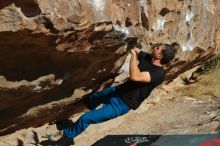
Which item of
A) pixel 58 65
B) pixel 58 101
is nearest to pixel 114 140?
pixel 58 101

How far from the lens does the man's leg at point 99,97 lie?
6487 millimetres

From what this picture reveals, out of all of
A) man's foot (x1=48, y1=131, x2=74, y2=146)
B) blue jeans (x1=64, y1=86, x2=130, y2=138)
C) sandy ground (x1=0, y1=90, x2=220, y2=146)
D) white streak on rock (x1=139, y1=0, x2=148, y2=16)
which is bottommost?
sandy ground (x1=0, y1=90, x2=220, y2=146)

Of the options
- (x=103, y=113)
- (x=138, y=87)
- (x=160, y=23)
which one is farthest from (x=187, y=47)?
(x=103, y=113)

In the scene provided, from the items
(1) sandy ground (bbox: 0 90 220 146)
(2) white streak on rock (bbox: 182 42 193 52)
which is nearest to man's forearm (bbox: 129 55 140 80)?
(1) sandy ground (bbox: 0 90 220 146)

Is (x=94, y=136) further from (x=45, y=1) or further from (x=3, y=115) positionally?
(x=45, y=1)

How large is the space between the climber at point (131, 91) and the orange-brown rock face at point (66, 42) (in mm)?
252

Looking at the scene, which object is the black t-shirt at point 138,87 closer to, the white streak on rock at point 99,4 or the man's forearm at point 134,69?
the man's forearm at point 134,69

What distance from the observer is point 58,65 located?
577 cm

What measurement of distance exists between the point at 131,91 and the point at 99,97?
1.67ft

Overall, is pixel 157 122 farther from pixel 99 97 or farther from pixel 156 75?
pixel 156 75

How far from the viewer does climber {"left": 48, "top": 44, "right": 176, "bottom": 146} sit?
19.7ft

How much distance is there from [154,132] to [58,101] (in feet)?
5.66

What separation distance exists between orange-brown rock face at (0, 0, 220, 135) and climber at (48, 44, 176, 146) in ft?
0.83

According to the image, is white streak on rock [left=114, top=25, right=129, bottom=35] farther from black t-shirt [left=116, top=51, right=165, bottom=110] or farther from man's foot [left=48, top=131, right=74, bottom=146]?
man's foot [left=48, top=131, right=74, bottom=146]
